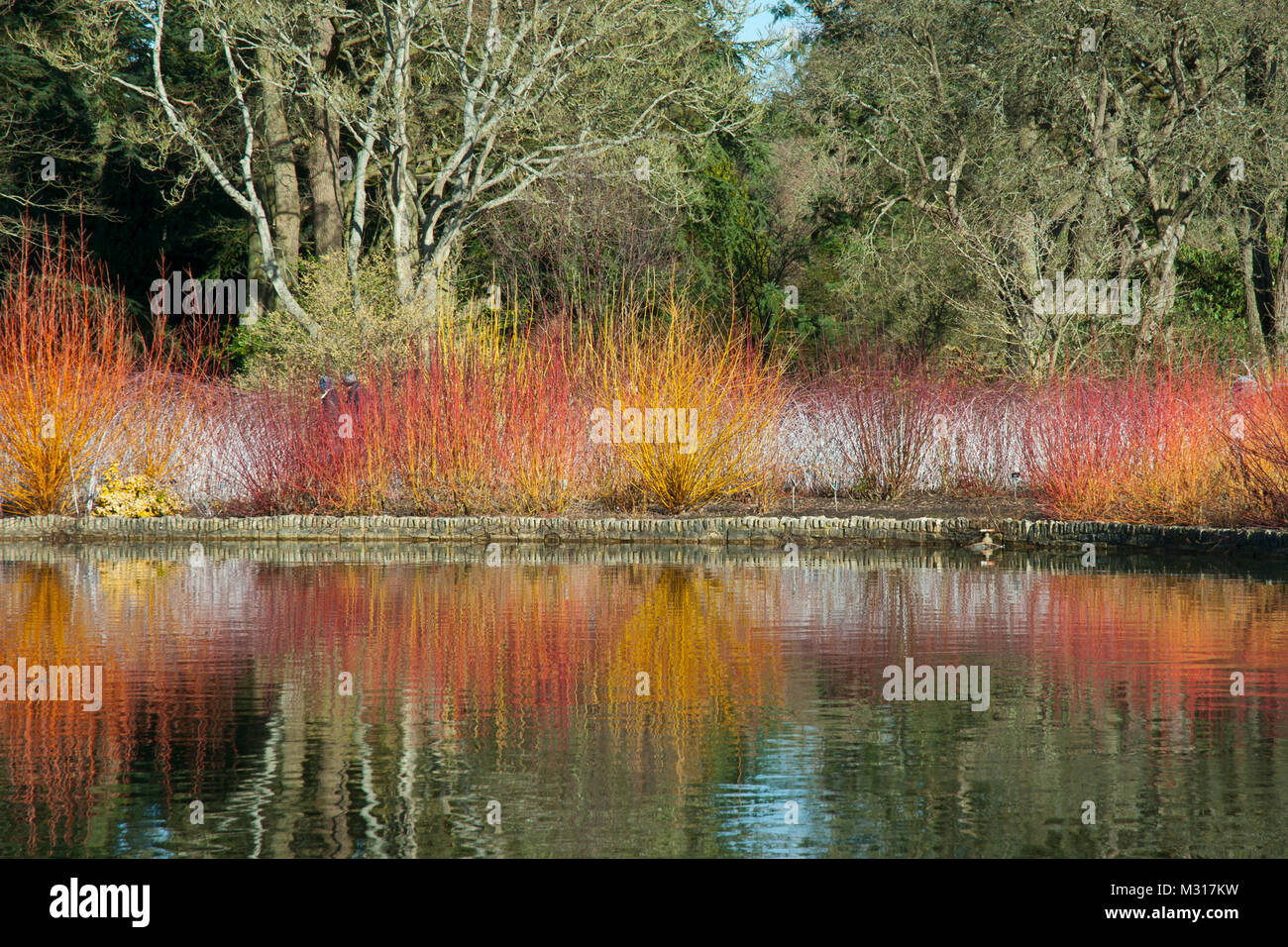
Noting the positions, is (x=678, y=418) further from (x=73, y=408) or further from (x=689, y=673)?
(x=689, y=673)

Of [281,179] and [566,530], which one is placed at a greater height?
[281,179]

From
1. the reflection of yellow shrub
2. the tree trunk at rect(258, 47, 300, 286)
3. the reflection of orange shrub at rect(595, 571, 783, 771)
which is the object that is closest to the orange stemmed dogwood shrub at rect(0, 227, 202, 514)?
the reflection of yellow shrub

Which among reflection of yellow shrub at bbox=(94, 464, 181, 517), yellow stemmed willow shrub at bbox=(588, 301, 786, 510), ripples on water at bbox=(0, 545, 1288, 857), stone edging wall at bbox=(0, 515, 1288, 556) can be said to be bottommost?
ripples on water at bbox=(0, 545, 1288, 857)

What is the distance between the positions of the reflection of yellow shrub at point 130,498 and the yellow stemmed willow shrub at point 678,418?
4516 millimetres

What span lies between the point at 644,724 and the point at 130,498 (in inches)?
408

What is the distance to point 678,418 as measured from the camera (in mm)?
15008

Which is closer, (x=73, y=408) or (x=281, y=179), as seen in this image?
(x=73, y=408)

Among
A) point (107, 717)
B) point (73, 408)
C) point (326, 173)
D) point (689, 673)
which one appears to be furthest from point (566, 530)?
point (326, 173)

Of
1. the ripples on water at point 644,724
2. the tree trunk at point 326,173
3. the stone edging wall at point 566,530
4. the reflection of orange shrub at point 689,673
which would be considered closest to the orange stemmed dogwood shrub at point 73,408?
the stone edging wall at point 566,530

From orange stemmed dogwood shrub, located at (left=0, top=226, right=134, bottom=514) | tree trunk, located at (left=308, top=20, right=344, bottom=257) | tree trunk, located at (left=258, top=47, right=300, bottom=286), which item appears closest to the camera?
orange stemmed dogwood shrub, located at (left=0, top=226, right=134, bottom=514)

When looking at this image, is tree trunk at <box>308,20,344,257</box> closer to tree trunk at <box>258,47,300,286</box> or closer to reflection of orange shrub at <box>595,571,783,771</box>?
tree trunk at <box>258,47,300,286</box>

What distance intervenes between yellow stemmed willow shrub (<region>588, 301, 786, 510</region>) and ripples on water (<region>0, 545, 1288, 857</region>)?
14.1 ft

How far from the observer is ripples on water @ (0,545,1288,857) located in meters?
4.78

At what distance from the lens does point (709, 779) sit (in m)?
5.41
